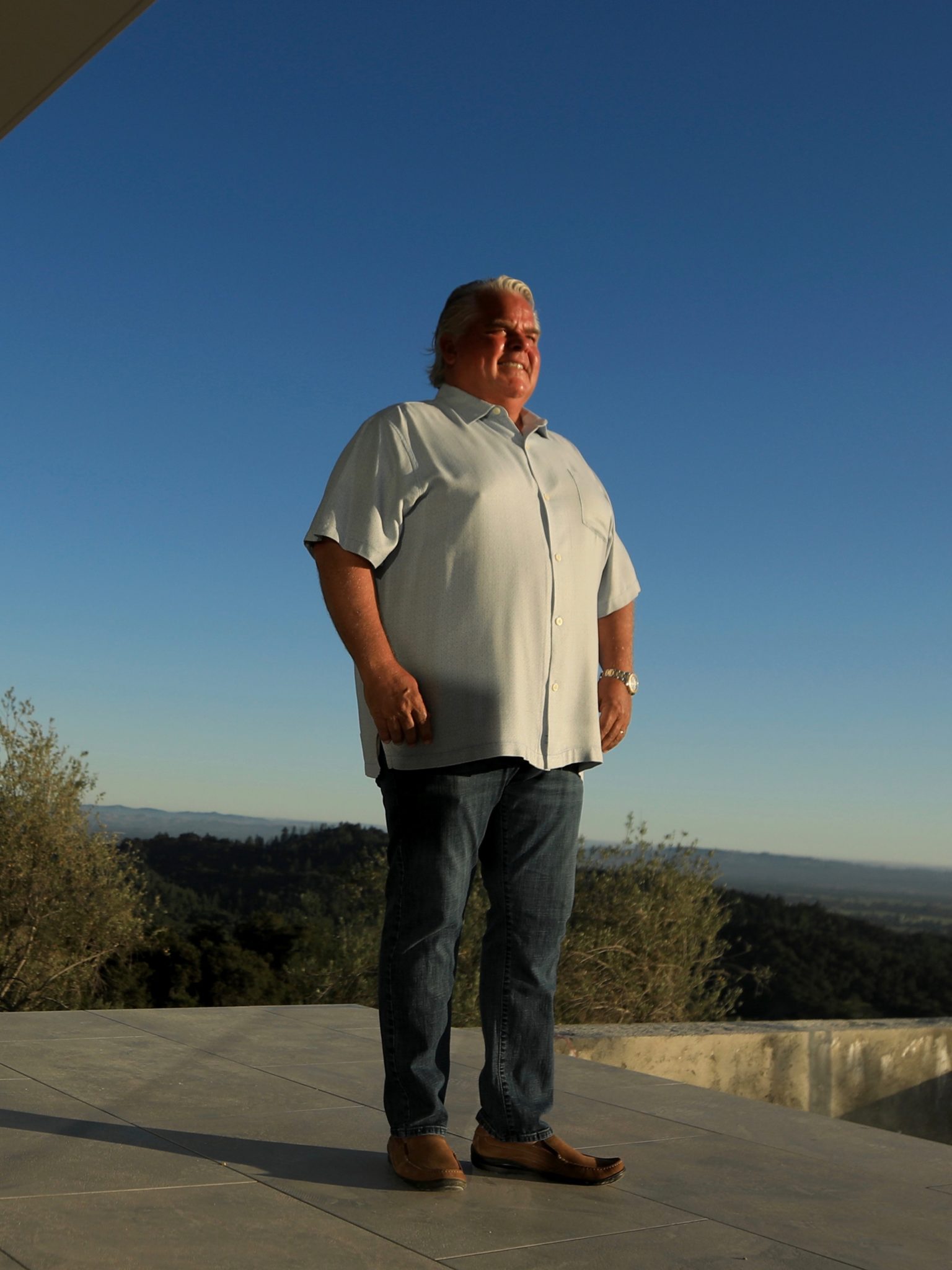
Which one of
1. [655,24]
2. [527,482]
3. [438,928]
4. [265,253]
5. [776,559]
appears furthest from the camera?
[776,559]

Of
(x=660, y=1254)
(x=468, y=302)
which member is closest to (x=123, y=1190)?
(x=660, y=1254)

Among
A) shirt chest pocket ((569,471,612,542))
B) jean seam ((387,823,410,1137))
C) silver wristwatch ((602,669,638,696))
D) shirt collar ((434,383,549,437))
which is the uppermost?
shirt collar ((434,383,549,437))

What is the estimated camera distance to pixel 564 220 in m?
17.9

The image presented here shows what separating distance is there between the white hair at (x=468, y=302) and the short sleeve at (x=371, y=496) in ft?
1.12

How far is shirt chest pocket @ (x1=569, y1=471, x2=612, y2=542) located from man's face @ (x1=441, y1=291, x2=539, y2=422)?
0.73 feet

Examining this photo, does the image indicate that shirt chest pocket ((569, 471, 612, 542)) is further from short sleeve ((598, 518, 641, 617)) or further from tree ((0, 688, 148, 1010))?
tree ((0, 688, 148, 1010))

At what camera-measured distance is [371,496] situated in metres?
2.56

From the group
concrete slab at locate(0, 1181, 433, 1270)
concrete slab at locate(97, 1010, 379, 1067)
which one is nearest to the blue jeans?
concrete slab at locate(0, 1181, 433, 1270)

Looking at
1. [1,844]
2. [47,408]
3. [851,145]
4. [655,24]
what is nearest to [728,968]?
[1,844]

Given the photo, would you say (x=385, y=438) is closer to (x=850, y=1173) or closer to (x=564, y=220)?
(x=850, y=1173)

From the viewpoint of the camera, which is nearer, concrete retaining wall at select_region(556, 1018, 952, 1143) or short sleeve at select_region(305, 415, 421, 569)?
short sleeve at select_region(305, 415, 421, 569)

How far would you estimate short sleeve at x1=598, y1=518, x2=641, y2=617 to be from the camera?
2936mm

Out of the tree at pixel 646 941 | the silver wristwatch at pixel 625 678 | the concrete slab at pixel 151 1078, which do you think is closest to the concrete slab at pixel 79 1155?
the concrete slab at pixel 151 1078

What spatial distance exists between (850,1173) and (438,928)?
116cm
